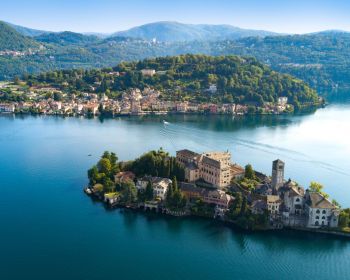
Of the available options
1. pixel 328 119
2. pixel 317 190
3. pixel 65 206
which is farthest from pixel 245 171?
pixel 328 119

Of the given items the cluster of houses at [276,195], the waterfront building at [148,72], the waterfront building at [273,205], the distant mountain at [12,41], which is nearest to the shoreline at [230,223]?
the cluster of houses at [276,195]

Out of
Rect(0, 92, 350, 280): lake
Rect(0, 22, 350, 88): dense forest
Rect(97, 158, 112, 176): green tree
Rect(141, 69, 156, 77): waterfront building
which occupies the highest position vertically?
Rect(0, 22, 350, 88): dense forest

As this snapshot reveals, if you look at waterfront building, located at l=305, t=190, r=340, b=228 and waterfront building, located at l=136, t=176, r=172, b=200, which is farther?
waterfront building, located at l=136, t=176, r=172, b=200

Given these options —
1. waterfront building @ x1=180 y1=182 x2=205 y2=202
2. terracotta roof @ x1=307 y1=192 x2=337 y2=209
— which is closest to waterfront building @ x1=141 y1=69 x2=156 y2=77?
waterfront building @ x1=180 y1=182 x2=205 y2=202

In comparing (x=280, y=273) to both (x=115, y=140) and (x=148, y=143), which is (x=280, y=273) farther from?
(x=115, y=140)

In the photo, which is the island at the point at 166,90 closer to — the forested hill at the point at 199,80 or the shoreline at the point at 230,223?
the forested hill at the point at 199,80

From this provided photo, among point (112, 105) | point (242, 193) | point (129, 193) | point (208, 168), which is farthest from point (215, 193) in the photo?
point (112, 105)

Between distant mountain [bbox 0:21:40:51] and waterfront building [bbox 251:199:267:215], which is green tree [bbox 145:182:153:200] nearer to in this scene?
waterfront building [bbox 251:199:267:215]

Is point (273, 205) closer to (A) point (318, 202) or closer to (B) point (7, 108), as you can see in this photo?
(A) point (318, 202)
